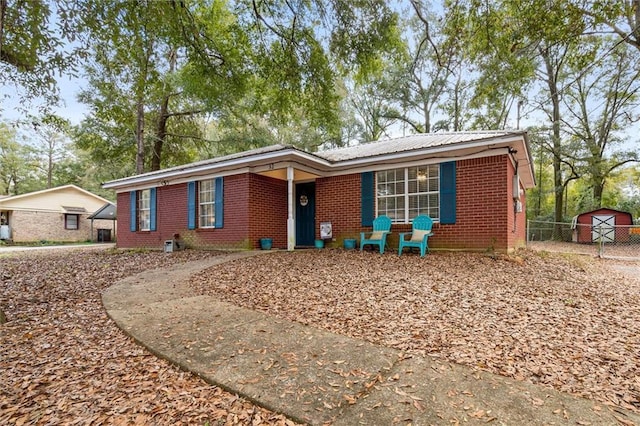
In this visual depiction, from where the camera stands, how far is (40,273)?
6.05m

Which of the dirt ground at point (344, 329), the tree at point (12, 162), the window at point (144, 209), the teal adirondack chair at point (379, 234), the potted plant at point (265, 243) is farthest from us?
the tree at point (12, 162)

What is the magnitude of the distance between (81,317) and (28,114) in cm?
408

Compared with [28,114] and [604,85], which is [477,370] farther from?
[604,85]

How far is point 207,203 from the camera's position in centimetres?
998

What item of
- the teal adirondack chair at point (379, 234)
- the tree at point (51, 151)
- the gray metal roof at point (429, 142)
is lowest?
the teal adirondack chair at point (379, 234)

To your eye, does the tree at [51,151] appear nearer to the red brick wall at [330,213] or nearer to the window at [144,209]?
the red brick wall at [330,213]

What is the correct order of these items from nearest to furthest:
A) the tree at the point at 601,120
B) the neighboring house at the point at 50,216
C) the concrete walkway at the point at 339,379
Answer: the concrete walkway at the point at 339,379
the tree at the point at 601,120
the neighboring house at the point at 50,216

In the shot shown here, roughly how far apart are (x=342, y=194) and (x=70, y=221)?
69.4 ft

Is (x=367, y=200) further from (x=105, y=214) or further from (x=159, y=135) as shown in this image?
(x=105, y=214)

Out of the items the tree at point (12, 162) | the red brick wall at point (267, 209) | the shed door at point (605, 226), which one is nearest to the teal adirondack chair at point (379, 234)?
the red brick wall at point (267, 209)

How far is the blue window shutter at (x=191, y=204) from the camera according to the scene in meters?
10.1

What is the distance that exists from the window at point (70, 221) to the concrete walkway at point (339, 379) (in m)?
22.8

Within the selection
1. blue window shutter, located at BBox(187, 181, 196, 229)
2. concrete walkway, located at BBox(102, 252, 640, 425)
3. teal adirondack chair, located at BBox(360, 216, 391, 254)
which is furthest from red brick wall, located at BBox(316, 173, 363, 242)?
concrete walkway, located at BBox(102, 252, 640, 425)

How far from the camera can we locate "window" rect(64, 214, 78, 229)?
20.6 meters
